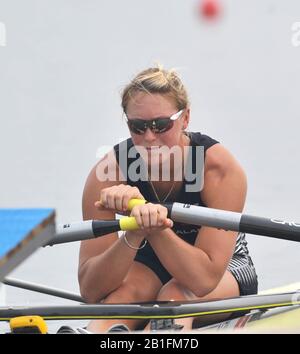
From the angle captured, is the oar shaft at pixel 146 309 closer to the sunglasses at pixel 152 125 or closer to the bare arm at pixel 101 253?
the bare arm at pixel 101 253

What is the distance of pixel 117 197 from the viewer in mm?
2178

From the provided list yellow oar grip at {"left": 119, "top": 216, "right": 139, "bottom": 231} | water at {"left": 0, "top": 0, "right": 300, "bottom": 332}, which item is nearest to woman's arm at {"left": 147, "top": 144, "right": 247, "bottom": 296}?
yellow oar grip at {"left": 119, "top": 216, "right": 139, "bottom": 231}

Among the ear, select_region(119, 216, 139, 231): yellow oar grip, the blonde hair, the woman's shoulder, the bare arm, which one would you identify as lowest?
the bare arm

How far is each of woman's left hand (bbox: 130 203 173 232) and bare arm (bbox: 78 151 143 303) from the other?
65 mm

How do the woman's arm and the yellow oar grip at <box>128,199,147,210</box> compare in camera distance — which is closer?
the yellow oar grip at <box>128,199,147,210</box>

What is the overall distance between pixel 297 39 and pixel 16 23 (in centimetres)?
74

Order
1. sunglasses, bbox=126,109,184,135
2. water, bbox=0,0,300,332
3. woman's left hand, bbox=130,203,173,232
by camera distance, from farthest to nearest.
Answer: water, bbox=0,0,300,332, sunglasses, bbox=126,109,184,135, woman's left hand, bbox=130,203,173,232

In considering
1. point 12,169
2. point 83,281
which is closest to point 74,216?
point 12,169

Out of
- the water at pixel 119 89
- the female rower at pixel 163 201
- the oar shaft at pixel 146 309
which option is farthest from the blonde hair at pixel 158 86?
the oar shaft at pixel 146 309

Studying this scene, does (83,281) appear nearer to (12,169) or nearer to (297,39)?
(12,169)

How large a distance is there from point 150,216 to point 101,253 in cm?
32

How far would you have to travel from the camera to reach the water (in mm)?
2754

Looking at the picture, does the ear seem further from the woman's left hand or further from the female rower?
the woman's left hand
